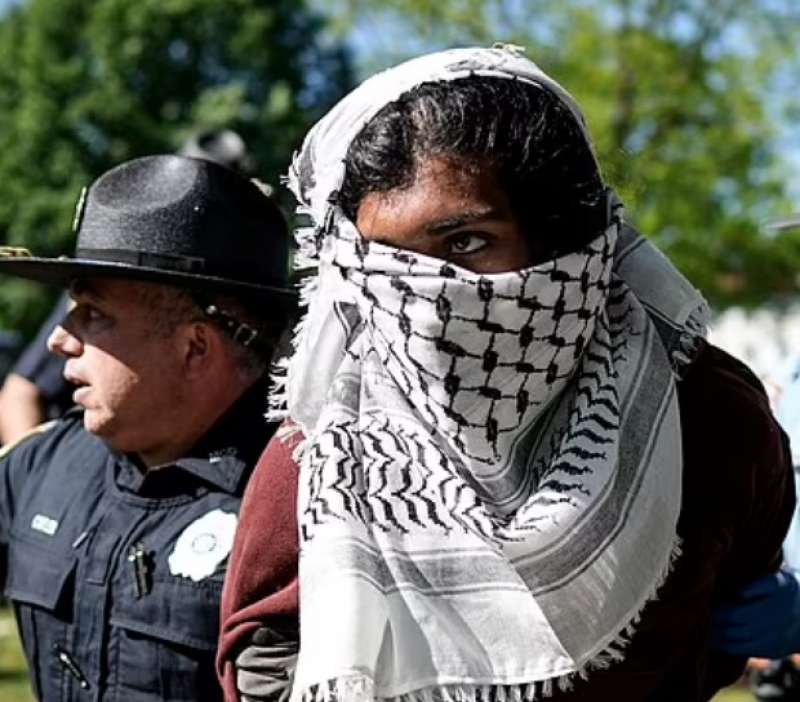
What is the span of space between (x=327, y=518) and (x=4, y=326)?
27.6m

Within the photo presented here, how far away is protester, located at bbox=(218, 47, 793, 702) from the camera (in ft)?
5.88

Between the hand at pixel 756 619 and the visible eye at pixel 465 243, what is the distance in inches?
26.1

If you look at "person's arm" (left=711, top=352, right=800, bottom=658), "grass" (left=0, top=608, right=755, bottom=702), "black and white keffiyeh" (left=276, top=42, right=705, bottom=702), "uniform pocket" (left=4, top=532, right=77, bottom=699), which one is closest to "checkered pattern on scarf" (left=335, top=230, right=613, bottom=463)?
"black and white keffiyeh" (left=276, top=42, right=705, bottom=702)

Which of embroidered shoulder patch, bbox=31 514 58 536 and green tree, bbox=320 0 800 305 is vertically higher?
green tree, bbox=320 0 800 305

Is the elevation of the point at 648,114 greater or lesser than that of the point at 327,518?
Result: greater

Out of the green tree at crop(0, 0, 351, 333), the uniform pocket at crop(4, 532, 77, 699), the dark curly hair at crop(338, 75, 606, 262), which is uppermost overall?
the green tree at crop(0, 0, 351, 333)

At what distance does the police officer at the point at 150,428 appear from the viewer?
8.66 feet

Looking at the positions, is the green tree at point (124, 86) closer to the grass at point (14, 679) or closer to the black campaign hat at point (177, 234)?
the grass at point (14, 679)

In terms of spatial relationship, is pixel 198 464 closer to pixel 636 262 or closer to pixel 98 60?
pixel 636 262

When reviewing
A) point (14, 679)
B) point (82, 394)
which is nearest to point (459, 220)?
point (82, 394)

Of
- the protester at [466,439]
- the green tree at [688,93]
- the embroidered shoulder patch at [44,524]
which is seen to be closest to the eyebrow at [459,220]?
the protester at [466,439]

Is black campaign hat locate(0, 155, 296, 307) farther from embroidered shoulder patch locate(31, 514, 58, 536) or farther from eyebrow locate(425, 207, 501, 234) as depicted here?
eyebrow locate(425, 207, 501, 234)

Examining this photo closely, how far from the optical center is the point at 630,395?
6.46 feet

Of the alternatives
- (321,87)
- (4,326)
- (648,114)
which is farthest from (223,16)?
(648,114)
